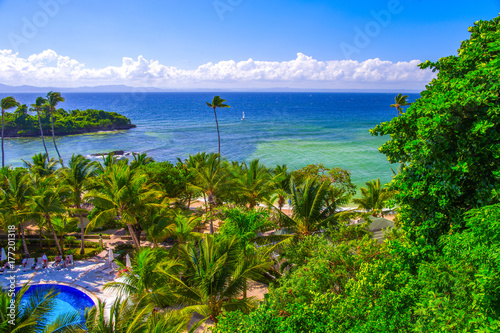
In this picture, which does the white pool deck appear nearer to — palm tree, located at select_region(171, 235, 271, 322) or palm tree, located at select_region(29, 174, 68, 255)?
palm tree, located at select_region(29, 174, 68, 255)

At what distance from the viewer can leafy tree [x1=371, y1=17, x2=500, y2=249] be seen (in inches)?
265

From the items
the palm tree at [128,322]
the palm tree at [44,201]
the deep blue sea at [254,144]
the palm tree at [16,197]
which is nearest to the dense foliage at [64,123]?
the deep blue sea at [254,144]

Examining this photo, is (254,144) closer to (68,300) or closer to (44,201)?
(44,201)

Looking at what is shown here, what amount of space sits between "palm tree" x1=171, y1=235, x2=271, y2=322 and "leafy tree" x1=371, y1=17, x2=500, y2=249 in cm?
542

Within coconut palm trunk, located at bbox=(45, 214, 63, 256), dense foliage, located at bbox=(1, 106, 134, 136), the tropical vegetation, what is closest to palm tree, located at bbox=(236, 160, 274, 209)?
the tropical vegetation

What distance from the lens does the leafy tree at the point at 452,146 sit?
265 inches

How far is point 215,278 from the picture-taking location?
1072cm

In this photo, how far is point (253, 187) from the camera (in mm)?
19375

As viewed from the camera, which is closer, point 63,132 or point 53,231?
point 53,231

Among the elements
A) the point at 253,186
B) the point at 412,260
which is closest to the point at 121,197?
the point at 253,186

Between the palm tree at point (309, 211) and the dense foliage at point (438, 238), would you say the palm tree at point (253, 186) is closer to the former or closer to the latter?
the palm tree at point (309, 211)

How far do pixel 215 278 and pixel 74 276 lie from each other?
31.7 feet

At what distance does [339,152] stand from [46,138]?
66.9 m

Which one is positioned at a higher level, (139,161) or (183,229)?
Answer: (139,161)
